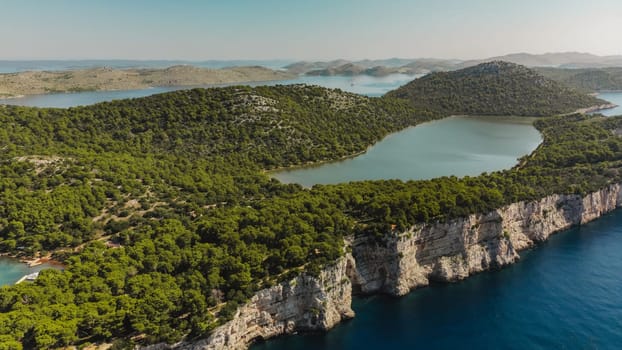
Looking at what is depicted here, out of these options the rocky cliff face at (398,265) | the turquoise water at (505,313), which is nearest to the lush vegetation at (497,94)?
the rocky cliff face at (398,265)

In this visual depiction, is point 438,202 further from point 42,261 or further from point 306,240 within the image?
point 42,261

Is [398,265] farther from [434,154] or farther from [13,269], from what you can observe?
[434,154]

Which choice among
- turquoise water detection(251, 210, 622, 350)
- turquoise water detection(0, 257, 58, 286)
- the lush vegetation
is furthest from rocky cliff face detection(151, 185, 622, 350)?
the lush vegetation

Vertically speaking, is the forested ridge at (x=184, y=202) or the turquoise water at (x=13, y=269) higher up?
the forested ridge at (x=184, y=202)

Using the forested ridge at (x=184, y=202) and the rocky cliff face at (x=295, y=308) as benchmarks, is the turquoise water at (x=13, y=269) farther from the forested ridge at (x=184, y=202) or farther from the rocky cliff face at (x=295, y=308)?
the rocky cliff face at (x=295, y=308)

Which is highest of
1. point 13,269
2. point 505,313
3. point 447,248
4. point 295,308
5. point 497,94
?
point 497,94

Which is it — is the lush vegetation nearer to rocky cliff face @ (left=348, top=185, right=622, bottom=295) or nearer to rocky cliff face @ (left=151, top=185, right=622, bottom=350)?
rocky cliff face @ (left=151, top=185, right=622, bottom=350)

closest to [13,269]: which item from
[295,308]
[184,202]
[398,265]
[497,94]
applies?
[184,202]

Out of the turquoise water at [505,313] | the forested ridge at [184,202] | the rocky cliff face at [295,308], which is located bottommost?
the turquoise water at [505,313]
